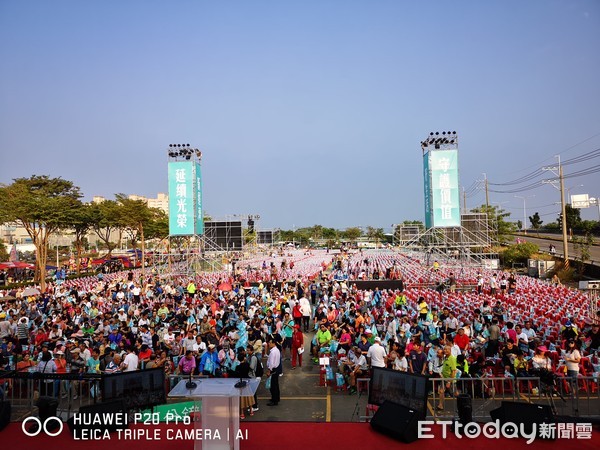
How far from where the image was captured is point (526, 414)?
20.4 feet

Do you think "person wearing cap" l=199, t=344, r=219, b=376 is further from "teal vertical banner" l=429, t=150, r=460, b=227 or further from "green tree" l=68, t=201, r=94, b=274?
"green tree" l=68, t=201, r=94, b=274

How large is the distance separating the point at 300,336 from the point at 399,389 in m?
5.90

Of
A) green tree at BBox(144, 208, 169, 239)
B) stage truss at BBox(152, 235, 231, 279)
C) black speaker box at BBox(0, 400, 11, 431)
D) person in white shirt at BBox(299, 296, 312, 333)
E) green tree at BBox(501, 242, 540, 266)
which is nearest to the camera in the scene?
black speaker box at BBox(0, 400, 11, 431)

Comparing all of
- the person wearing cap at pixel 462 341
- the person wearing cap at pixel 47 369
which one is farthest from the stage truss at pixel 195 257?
the person wearing cap at pixel 462 341

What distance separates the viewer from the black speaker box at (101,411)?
6.46m

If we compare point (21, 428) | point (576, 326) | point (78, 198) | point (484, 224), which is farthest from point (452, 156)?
point (78, 198)

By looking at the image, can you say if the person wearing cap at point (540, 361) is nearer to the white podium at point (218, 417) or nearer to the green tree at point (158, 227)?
the white podium at point (218, 417)

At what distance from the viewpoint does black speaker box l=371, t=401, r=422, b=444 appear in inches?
244

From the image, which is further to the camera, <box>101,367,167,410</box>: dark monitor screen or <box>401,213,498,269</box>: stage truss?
<box>401,213,498,269</box>: stage truss

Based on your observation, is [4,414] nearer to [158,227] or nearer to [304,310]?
[304,310]

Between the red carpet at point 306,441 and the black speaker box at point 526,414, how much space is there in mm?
264

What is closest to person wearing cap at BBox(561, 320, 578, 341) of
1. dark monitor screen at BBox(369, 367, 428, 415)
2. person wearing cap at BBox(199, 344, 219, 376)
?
dark monitor screen at BBox(369, 367, 428, 415)

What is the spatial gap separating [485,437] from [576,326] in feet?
27.8

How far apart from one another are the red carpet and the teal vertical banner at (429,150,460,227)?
78.8 ft
